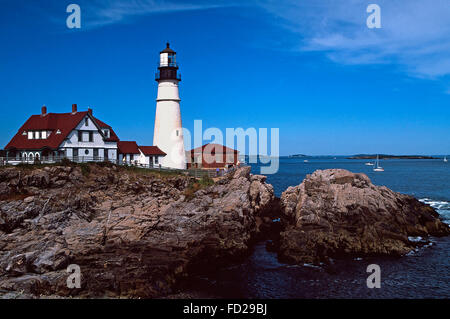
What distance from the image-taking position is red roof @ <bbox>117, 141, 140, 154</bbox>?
1751 inches

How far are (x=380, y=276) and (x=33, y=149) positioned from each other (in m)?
33.9

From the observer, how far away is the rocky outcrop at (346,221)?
26922mm

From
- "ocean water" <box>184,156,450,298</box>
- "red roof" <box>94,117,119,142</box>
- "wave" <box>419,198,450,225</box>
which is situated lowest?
"ocean water" <box>184,156,450,298</box>

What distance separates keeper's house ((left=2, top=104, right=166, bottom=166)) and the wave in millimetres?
33361

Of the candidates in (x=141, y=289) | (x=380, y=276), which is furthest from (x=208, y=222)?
(x=380, y=276)

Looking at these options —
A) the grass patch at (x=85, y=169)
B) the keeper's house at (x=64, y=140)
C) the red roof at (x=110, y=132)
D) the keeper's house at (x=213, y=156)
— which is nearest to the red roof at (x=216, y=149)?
the keeper's house at (x=213, y=156)

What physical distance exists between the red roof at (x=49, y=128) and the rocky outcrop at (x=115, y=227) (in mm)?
5516

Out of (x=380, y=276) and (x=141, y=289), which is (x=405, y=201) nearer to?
(x=380, y=276)

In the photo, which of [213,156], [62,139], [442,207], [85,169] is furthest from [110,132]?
[442,207]

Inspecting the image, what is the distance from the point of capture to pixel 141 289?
62.4 feet

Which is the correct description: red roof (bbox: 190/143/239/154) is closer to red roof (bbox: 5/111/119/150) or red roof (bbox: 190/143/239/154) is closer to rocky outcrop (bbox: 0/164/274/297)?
red roof (bbox: 5/111/119/150)

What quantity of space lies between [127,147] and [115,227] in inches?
811

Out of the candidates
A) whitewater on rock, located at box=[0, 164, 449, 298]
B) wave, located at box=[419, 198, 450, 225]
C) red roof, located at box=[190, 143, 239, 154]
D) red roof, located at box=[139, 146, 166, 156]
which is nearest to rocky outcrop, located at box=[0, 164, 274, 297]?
whitewater on rock, located at box=[0, 164, 449, 298]

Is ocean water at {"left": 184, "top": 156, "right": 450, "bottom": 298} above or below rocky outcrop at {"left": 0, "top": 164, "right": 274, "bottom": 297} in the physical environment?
below
